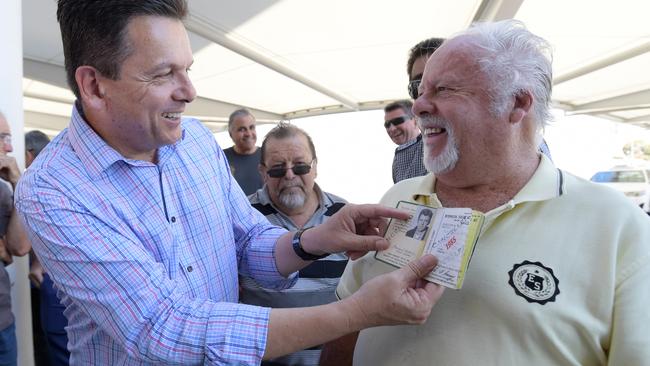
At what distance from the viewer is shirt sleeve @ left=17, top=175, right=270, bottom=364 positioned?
1.21 m

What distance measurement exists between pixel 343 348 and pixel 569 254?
941mm

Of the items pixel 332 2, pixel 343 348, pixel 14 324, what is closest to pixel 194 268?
pixel 343 348

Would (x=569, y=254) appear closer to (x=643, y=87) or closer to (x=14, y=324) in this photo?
(x=14, y=324)

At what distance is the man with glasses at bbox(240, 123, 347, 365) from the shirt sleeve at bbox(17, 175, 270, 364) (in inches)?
50.2

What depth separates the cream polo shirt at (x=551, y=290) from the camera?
126 centimetres

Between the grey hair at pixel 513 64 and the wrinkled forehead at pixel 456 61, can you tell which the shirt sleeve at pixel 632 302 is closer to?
the grey hair at pixel 513 64

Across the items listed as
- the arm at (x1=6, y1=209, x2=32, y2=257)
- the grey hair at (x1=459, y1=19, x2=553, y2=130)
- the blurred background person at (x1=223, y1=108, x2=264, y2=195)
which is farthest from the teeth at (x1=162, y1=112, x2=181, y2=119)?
the blurred background person at (x1=223, y1=108, x2=264, y2=195)

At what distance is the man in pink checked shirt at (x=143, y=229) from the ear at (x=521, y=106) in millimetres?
550

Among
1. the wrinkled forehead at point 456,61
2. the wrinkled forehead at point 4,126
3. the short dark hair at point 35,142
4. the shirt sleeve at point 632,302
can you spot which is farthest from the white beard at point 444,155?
the short dark hair at point 35,142

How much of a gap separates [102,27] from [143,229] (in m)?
0.59

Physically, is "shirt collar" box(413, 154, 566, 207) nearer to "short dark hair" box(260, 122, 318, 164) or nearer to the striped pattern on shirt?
the striped pattern on shirt

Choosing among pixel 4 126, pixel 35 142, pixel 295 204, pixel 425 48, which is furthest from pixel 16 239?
pixel 425 48

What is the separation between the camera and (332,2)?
692 cm

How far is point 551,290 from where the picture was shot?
1.31 meters
